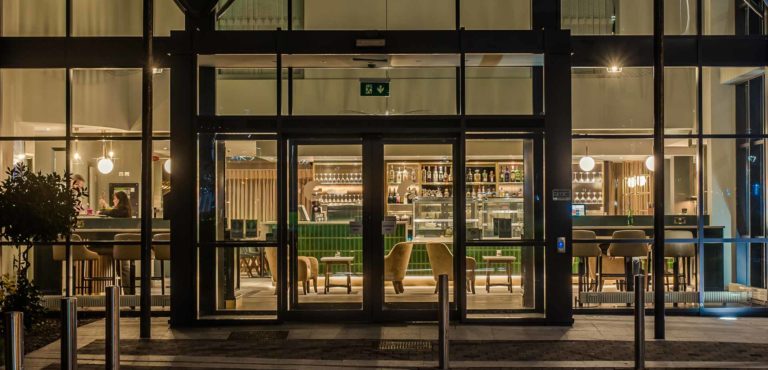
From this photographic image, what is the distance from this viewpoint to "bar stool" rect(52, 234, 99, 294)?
12523mm

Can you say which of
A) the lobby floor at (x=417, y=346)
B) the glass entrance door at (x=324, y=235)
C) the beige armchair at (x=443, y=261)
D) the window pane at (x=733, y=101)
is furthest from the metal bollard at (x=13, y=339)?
the window pane at (x=733, y=101)

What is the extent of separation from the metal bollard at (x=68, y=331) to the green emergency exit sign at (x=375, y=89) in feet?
19.7

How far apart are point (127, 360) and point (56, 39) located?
5712mm

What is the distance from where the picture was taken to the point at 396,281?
39.3ft

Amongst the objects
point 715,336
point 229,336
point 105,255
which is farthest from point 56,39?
point 715,336

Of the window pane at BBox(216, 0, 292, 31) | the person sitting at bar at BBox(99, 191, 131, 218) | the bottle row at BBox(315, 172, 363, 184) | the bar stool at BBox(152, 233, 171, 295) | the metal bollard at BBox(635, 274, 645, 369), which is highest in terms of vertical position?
the window pane at BBox(216, 0, 292, 31)

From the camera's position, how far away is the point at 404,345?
32.6 ft

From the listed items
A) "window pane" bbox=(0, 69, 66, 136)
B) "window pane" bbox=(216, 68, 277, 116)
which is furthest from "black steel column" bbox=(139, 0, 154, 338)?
"window pane" bbox=(0, 69, 66, 136)

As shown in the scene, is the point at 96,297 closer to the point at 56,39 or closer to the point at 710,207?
the point at 56,39

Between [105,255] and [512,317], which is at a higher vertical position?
[105,255]

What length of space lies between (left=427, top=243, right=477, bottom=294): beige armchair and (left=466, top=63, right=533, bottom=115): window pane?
6.86 feet

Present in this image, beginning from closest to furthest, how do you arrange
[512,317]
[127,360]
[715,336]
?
[127,360] → [715,336] → [512,317]

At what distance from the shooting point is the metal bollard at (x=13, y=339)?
625cm

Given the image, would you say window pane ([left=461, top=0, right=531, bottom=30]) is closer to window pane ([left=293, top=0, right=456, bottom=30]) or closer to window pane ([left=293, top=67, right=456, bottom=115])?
window pane ([left=293, top=0, right=456, bottom=30])
